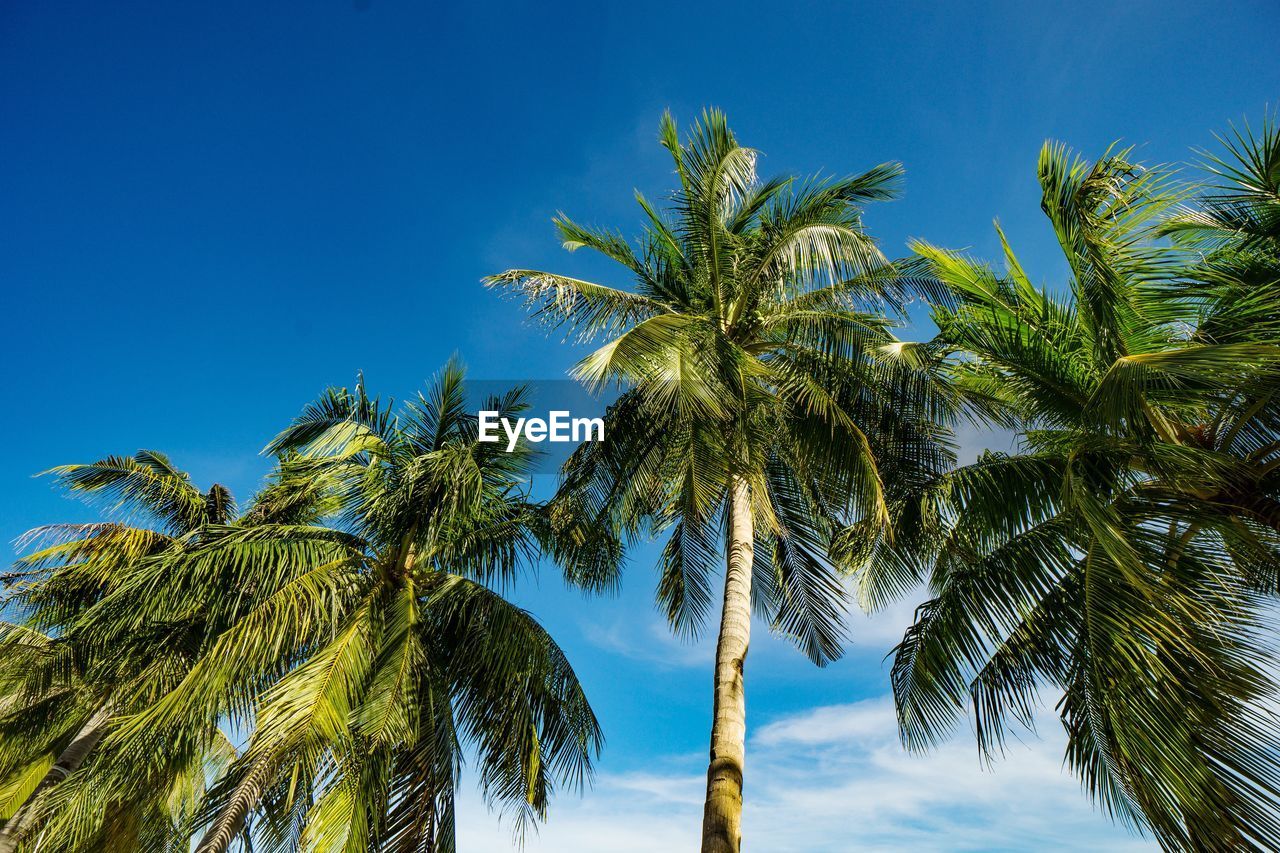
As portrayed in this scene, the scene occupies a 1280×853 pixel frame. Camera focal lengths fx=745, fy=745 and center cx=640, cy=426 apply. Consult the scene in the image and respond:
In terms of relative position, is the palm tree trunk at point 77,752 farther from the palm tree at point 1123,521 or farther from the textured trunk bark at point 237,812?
the palm tree at point 1123,521

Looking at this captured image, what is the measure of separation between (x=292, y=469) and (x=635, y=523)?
18.0 ft

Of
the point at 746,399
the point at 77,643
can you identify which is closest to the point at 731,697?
the point at 746,399

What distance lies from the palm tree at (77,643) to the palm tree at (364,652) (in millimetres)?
1399

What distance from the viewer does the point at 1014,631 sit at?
22.0 ft

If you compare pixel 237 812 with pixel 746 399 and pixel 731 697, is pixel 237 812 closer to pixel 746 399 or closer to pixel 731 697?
pixel 731 697

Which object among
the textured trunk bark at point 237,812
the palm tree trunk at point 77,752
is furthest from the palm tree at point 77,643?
the textured trunk bark at point 237,812

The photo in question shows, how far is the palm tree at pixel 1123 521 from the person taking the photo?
4672 millimetres

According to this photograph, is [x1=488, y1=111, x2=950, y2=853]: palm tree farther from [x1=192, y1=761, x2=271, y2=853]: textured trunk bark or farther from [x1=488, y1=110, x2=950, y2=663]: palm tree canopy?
[x1=192, y1=761, x2=271, y2=853]: textured trunk bark

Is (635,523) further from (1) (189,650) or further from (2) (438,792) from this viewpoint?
(1) (189,650)

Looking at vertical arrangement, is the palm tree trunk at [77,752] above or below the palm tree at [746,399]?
below

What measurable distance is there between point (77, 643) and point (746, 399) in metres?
9.05

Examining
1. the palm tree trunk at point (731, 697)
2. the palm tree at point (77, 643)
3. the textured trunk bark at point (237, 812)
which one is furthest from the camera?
the palm tree at point (77, 643)

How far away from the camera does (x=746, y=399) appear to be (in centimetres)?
905

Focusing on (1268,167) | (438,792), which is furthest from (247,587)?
(1268,167)
